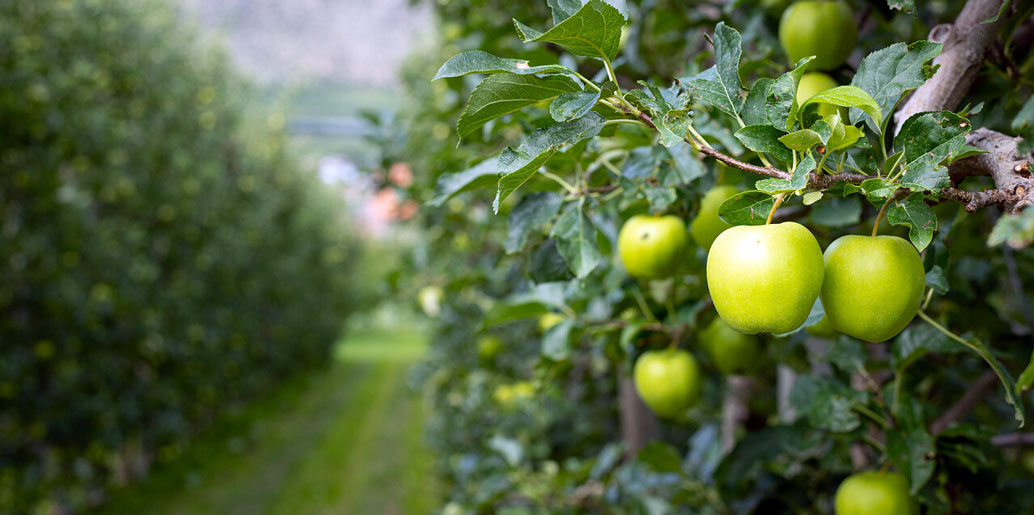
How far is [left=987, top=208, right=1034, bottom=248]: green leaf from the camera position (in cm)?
41

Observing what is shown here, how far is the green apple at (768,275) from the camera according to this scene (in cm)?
56

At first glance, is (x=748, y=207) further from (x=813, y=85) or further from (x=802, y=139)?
(x=813, y=85)

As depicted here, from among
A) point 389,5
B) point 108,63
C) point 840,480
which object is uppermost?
point 389,5

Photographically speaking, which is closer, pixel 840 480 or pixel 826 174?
pixel 826 174

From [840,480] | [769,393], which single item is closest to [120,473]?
[769,393]

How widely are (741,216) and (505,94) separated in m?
0.25

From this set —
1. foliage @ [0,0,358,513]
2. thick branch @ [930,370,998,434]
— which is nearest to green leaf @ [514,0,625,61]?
thick branch @ [930,370,998,434]

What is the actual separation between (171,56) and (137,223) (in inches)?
60.2

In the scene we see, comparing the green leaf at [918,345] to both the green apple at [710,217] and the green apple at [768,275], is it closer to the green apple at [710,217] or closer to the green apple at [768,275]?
the green apple at [710,217]

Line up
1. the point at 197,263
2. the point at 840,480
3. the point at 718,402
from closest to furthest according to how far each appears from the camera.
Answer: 1. the point at 840,480
2. the point at 718,402
3. the point at 197,263

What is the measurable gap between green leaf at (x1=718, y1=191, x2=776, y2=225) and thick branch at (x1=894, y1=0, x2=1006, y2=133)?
0.70ft

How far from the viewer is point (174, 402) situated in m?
5.41

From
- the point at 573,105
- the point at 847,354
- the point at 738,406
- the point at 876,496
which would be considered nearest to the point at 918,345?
the point at 847,354

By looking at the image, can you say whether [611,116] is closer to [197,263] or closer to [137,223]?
[137,223]
